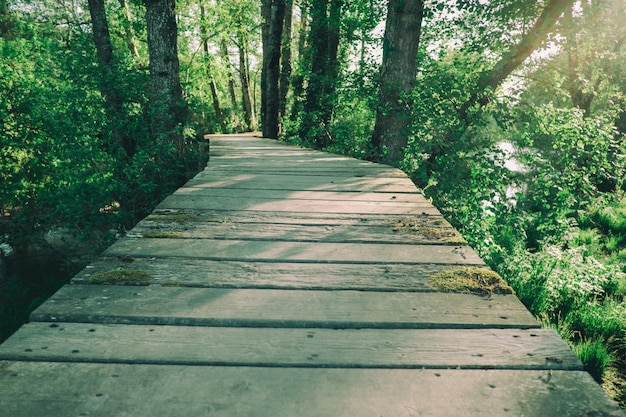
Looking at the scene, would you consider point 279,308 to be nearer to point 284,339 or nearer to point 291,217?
point 284,339

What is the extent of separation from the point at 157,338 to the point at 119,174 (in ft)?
14.5

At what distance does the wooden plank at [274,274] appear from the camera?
5.79 feet

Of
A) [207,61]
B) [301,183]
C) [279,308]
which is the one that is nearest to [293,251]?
[279,308]

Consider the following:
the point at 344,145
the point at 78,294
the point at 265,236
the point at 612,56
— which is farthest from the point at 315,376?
the point at 612,56

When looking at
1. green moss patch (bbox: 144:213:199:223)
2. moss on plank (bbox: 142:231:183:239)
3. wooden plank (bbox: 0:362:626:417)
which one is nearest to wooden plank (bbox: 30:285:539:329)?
wooden plank (bbox: 0:362:626:417)

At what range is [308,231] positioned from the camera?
2.53 m

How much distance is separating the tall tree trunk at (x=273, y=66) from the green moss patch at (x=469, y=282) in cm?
1075

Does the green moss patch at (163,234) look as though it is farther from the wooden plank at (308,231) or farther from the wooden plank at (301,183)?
the wooden plank at (301,183)

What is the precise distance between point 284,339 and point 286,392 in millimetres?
268

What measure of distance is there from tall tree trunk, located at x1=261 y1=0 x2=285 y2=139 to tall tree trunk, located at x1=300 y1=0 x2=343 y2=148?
961mm

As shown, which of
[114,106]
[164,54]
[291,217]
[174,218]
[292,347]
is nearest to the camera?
[292,347]

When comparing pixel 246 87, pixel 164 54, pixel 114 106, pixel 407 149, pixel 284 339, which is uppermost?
pixel 246 87

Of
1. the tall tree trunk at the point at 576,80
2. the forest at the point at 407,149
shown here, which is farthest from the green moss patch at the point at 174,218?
the tall tree trunk at the point at 576,80

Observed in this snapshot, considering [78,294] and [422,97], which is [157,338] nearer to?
[78,294]
